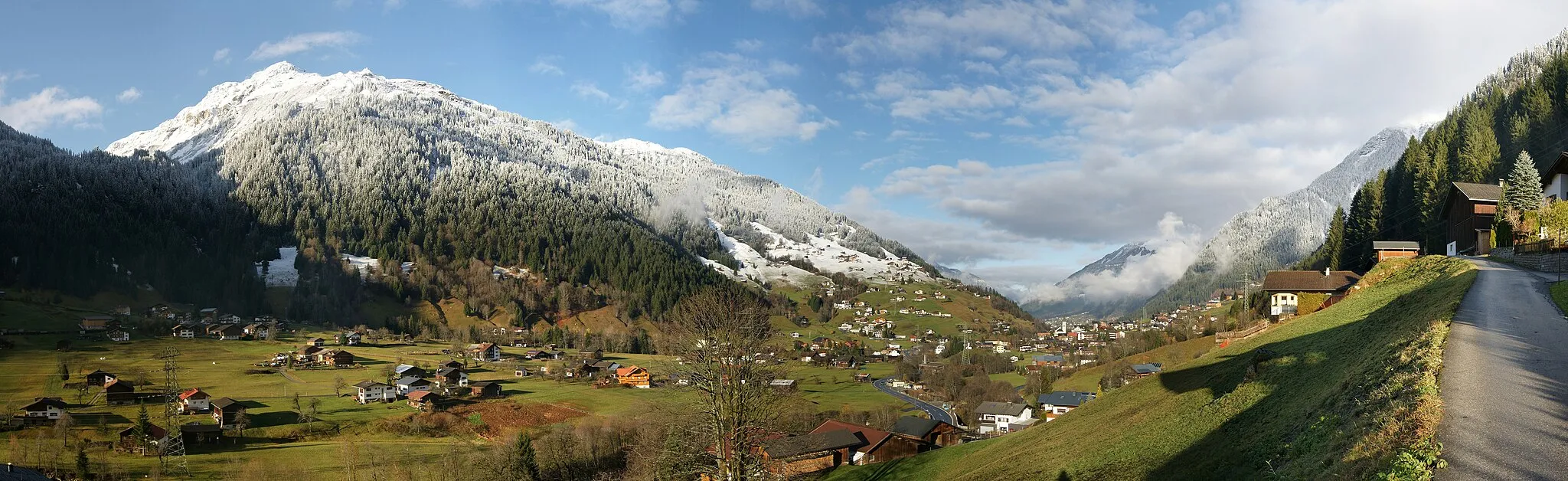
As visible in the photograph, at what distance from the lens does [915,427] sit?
6588 centimetres

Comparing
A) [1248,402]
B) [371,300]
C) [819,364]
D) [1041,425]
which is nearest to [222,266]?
[371,300]

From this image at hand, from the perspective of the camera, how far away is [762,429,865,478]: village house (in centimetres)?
4244

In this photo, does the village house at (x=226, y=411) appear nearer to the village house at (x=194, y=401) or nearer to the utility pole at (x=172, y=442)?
the village house at (x=194, y=401)

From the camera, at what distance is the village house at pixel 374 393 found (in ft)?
275

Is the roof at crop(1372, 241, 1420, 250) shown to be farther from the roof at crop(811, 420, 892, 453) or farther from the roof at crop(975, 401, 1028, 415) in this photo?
the roof at crop(811, 420, 892, 453)

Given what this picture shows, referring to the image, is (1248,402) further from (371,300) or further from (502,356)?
(371,300)

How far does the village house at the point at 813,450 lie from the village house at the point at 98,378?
248 ft

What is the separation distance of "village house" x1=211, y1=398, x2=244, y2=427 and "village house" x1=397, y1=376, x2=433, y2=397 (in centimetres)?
1742

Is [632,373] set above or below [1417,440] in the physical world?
below

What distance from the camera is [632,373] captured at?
107750mm

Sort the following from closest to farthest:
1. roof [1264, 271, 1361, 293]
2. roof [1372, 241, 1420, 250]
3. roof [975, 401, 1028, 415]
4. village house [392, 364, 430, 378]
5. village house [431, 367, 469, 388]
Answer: roof [1372, 241, 1420, 250]
roof [1264, 271, 1361, 293]
roof [975, 401, 1028, 415]
village house [431, 367, 469, 388]
village house [392, 364, 430, 378]

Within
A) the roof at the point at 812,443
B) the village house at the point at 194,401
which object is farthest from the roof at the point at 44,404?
the roof at the point at 812,443

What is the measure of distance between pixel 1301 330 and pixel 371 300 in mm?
186574

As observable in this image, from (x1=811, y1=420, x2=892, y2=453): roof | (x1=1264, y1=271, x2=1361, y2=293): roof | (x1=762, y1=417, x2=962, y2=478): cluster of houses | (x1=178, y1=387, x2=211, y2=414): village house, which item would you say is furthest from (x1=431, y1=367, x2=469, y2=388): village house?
(x1=1264, y1=271, x2=1361, y2=293): roof
